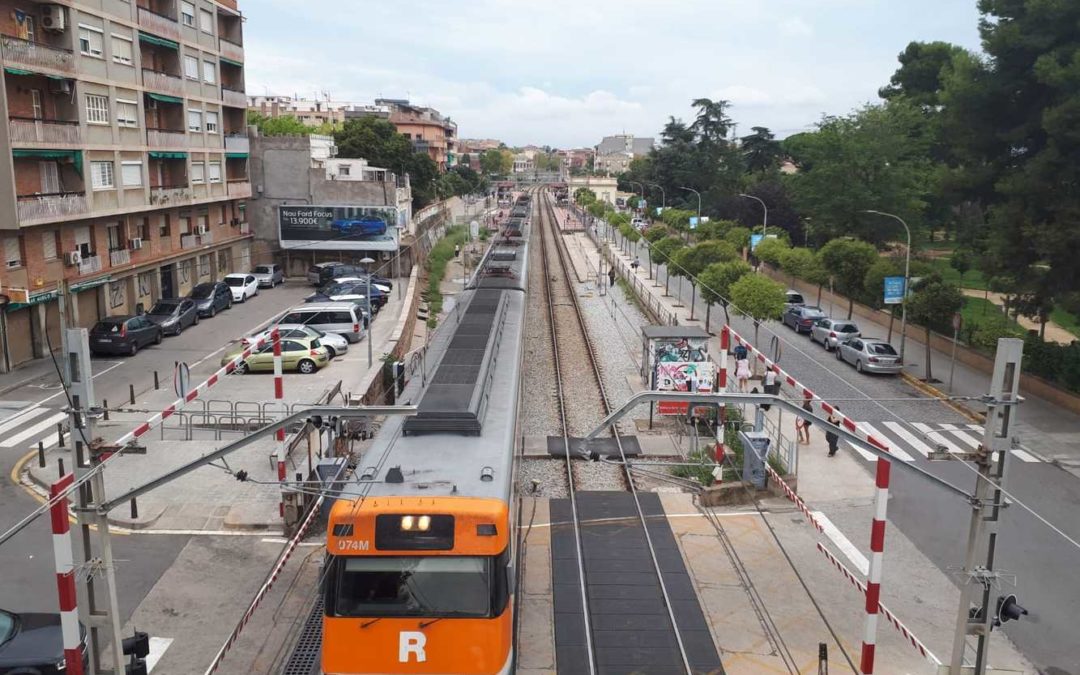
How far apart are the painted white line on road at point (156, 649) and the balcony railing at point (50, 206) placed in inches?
783

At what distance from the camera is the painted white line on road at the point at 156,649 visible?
10213 mm

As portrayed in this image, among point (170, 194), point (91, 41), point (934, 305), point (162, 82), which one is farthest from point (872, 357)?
point (162, 82)

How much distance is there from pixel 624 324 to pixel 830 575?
951 inches

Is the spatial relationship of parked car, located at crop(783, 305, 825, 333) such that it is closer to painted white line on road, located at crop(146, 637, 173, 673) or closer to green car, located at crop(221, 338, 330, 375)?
green car, located at crop(221, 338, 330, 375)

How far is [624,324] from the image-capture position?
121 feet

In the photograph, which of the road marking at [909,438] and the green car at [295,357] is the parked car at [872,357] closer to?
the road marking at [909,438]

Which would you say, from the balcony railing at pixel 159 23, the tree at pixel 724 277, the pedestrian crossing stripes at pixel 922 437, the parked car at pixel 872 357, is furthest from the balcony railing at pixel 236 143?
the pedestrian crossing stripes at pixel 922 437

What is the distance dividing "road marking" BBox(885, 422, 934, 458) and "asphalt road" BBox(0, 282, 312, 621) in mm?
16494

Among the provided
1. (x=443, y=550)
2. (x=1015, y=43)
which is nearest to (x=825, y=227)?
(x=1015, y=43)

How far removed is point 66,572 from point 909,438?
19.7 m

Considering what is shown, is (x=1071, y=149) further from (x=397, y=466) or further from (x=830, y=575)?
(x=397, y=466)

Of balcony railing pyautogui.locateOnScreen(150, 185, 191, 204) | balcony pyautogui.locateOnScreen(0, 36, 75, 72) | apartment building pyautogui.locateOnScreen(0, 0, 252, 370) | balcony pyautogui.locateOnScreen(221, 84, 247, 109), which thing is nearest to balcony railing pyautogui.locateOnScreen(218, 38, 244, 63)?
apartment building pyautogui.locateOnScreen(0, 0, 252, 370)

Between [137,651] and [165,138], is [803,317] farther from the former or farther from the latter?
[137,651]

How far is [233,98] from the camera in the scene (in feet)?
142
